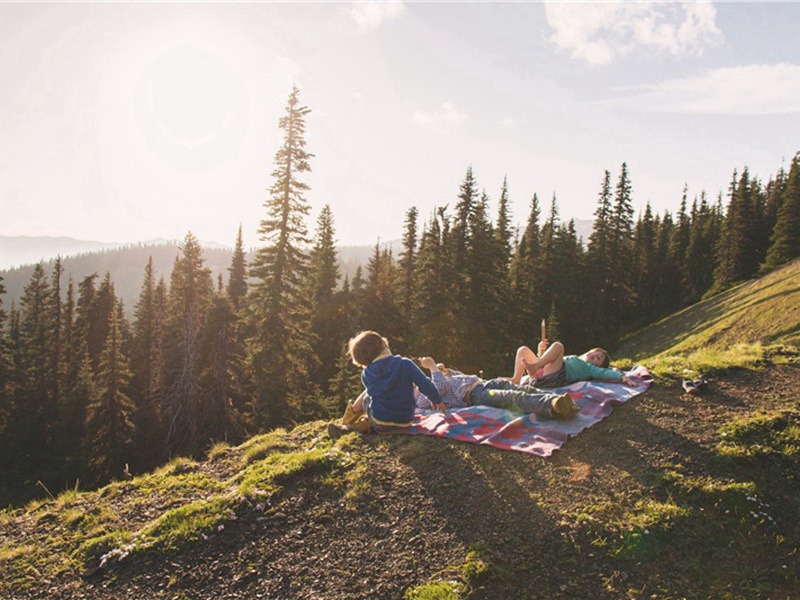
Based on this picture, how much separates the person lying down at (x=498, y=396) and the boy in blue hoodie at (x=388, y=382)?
0.77 meters

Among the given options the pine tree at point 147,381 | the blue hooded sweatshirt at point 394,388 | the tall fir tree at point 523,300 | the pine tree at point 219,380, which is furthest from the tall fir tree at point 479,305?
the blue hooded sweatshirt at point 394,388

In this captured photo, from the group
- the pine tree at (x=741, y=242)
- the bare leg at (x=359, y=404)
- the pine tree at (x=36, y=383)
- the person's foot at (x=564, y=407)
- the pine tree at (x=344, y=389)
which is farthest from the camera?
the pine tree at (x=741, y=242)

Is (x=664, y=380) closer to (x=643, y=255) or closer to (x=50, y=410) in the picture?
(x=50, y=410)

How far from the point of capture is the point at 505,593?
13.7 feet

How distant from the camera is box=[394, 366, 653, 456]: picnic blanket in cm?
684

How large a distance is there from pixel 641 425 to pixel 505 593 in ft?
13.8

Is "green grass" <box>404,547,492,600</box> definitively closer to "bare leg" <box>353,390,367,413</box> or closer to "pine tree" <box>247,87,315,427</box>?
"bare leg" <box>353,390,367,413</box>

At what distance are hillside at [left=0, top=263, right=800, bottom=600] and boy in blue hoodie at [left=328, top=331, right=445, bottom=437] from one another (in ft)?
1.45

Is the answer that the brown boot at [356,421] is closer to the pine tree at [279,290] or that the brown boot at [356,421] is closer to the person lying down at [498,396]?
the person lying down at [498,396]

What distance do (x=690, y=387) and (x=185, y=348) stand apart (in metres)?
33.1

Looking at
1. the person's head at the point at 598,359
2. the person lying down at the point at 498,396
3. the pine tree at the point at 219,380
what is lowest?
the pine tree at the point at 219,380

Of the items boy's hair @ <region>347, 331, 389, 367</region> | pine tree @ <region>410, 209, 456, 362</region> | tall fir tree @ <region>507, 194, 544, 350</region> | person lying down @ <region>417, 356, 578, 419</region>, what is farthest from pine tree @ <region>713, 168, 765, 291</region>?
boy's hair @ <region>347, 331, 389, 367</region>

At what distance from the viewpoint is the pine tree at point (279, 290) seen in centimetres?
2414

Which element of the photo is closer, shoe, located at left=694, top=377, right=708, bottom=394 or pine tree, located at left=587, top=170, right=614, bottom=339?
shoe, located at left=694, top=377, right=708, bottom=394
